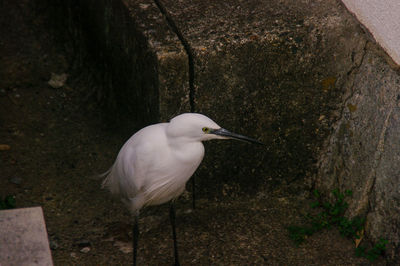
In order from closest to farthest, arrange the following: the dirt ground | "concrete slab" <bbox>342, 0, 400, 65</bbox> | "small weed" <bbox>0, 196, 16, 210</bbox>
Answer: "concrete slab" <bbox>342, 0, 400, 65</bbox>
the dirt ground
"small weed" <bbox>0, 196, 16, 210</bbox>

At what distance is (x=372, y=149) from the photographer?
9.75 feet

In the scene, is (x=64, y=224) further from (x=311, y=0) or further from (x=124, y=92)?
(x=311, y=0)

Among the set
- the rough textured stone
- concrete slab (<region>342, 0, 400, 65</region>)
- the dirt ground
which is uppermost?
concrete slab (<region>342, 0, 400, 65</region>)

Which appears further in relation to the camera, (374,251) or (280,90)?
(280,90)

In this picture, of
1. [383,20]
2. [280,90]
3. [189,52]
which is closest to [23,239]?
[189,52]

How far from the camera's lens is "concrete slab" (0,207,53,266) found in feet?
6.32

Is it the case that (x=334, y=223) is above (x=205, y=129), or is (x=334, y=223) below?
below

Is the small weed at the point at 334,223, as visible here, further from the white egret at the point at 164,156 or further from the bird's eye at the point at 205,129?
the bird's eye at the point at 205,129

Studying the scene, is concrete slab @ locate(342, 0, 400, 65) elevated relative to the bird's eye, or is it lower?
elevated

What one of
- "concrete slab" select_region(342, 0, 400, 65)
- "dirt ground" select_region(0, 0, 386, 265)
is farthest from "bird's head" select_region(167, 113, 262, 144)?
"concrete slab" select_region(342, 0, 400, 65)

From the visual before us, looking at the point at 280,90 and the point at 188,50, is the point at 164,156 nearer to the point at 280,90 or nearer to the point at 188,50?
the point at 188,50

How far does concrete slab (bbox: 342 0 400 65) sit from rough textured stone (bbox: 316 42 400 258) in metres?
0.07

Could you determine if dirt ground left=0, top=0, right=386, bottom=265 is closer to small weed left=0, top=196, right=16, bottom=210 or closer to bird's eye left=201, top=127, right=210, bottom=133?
small weed left=0, top=196, right=16, bottom=210

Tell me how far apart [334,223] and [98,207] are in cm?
141
